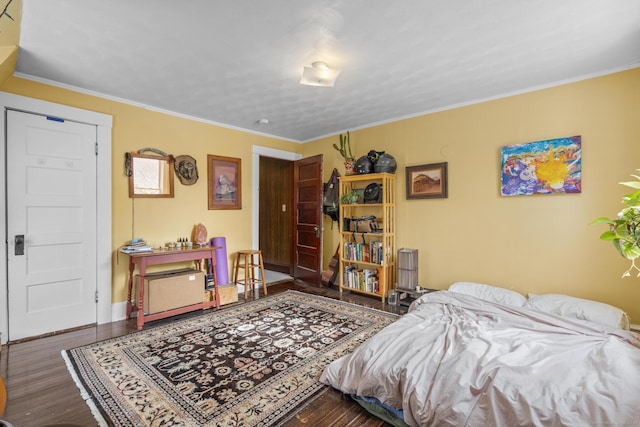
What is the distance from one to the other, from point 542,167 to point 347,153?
8.49ft

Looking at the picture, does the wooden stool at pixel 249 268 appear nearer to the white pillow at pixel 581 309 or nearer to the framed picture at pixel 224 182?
the framed picture at pixel 224 182

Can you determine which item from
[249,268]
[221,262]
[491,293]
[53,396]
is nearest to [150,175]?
[221,262]

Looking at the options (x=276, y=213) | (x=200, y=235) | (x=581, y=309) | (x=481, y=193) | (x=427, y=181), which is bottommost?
(x=581, y=309)

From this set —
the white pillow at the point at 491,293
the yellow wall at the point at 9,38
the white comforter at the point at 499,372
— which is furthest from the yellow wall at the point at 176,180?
the white pillow at the point at 491,293

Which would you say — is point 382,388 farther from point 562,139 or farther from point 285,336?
point 562,139

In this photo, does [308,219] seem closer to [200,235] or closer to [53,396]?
[200,235]

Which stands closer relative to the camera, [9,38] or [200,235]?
[9,38]

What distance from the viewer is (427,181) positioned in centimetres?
396

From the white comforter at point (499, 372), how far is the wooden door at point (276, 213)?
12.8 ft

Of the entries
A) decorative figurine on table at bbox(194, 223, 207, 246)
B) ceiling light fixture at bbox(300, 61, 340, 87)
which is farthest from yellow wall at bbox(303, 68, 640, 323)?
decorative figurine on table at bbox(194, 223, 207, 246)

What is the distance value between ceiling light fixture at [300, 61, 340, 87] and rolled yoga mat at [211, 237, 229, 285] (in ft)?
8.72

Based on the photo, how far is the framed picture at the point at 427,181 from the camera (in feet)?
12.6

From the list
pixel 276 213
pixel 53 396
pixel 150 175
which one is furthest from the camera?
pixel 276 213

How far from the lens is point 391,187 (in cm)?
426
